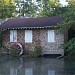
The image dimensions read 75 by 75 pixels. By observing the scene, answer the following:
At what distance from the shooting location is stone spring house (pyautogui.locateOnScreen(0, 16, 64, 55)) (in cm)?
3136

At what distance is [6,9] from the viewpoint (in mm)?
64812

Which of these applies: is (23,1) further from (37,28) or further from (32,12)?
(37,28)

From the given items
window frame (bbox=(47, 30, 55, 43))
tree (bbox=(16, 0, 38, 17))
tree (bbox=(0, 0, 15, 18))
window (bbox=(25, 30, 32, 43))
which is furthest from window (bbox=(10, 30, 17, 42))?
tree (bbox=(16, 0, 38, 17))

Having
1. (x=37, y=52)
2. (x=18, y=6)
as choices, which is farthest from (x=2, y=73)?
(x=18, y=6)

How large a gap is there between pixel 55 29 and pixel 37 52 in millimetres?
3050

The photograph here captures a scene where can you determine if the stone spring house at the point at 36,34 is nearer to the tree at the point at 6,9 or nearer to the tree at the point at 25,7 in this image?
the tree at the point at 6,9

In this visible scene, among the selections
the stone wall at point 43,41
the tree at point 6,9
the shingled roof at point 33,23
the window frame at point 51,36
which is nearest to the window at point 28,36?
the stone wall at point 43,41

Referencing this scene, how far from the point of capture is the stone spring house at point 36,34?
103 ft

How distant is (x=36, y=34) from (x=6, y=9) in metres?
33.6

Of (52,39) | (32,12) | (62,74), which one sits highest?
(32,12)

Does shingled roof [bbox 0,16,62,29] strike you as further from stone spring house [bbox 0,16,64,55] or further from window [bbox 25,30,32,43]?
window [bbox 25,30,32,43]

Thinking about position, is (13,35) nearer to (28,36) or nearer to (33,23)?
(28,36)

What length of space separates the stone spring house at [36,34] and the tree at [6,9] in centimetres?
3032

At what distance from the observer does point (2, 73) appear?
18016mm
